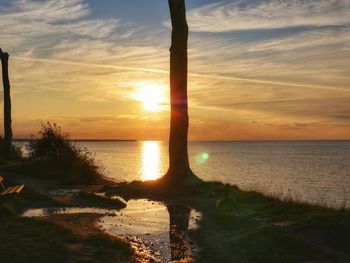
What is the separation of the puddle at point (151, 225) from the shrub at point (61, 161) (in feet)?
28.8

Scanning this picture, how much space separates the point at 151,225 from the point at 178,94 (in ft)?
32.9

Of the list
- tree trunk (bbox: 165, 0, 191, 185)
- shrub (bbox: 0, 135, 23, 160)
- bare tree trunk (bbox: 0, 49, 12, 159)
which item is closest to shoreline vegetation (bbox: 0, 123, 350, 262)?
tree trunk (bbox: 165, 0, 191, 185)

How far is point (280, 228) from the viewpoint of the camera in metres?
11.6

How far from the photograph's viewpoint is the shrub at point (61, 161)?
89.9 ft

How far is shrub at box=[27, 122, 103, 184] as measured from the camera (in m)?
27.4

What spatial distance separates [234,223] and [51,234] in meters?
5.29

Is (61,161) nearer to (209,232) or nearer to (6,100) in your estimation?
(6,100)

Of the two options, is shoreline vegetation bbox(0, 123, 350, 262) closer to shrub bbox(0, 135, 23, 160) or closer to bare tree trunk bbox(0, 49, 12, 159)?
bare tree trunk bbox(0, 49, 12, 159)

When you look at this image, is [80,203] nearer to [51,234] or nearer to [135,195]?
[135,195]

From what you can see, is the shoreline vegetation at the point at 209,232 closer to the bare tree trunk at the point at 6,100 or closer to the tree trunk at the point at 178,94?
the tree trunk at the point at 178,94

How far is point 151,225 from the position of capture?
14.2m

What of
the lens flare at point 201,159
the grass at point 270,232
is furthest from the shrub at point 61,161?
the lens flare at point 201,159

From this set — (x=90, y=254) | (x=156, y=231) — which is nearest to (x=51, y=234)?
(x=90, y=254)

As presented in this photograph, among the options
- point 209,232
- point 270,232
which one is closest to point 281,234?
point 270,232
